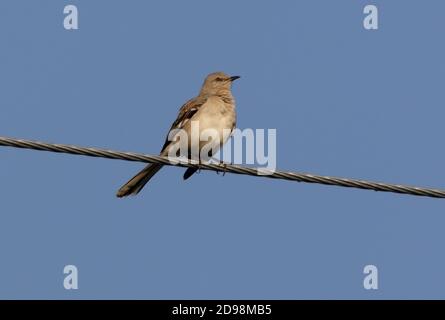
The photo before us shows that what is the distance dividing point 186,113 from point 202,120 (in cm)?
30

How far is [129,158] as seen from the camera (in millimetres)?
7422

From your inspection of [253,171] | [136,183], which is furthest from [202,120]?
[253,171]

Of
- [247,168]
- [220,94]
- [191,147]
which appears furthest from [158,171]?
[247,168]

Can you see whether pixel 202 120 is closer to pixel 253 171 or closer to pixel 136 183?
pixel 136 183

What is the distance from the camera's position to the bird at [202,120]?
34.5 feet

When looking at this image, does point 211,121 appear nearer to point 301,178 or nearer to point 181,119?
point 181,119

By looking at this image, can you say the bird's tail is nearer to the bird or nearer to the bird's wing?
the bird

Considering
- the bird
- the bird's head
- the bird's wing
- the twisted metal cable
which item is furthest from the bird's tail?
the twisted metal cable

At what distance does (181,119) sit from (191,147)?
494mm

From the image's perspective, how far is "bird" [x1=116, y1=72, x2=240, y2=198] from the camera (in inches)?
414

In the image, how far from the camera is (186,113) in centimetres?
1104

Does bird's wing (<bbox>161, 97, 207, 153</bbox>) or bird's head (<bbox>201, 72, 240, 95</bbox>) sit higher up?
bird's head (<bbox>201, 72, 240, 95</bbox>)

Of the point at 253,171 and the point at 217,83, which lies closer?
the point at 253,171

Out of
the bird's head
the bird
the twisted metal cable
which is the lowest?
the twisted metal cable
